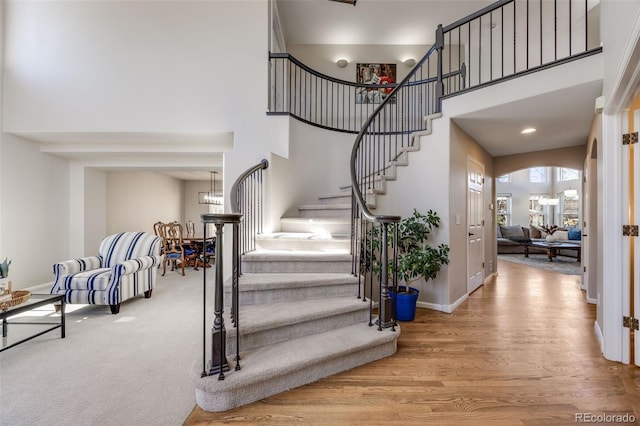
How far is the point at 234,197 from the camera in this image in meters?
2.79

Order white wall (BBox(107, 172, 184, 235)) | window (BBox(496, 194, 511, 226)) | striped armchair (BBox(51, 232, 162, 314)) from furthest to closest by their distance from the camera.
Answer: window (BBox(496, 194, 511, 226))
white wall (BBox(107, 172, 184, 235))
striped armchair (BBox(51, 232, 162, 314))

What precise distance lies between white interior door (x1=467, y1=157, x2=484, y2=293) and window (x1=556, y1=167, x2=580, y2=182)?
29.2 feet

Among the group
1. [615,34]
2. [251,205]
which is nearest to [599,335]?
[615,34]

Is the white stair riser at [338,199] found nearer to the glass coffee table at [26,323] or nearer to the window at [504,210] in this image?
the glass coffee table at [26,323]

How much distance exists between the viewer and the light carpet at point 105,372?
5.67 ft

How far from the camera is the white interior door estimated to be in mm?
4297

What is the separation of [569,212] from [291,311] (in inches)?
536

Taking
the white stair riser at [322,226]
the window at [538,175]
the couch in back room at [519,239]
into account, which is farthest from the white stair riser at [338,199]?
the window at [538,175]

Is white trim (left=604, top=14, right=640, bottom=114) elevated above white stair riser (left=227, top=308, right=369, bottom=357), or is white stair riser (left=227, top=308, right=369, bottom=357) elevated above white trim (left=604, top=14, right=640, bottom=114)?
white trim (left=604, top=14, right=640, bottom=114)

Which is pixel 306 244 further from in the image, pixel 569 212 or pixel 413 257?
pixel 569 212

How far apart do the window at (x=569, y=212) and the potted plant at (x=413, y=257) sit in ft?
36.9

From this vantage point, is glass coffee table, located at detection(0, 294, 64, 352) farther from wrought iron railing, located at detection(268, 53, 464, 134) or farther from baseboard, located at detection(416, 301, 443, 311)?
wrought iron railing, located at detection(268, 53, 464, 134)

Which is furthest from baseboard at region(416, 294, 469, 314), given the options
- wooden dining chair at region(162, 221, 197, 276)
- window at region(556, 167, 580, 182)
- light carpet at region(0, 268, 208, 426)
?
window at region(556, 167, 580, 182)

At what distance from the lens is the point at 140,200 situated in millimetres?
7645
